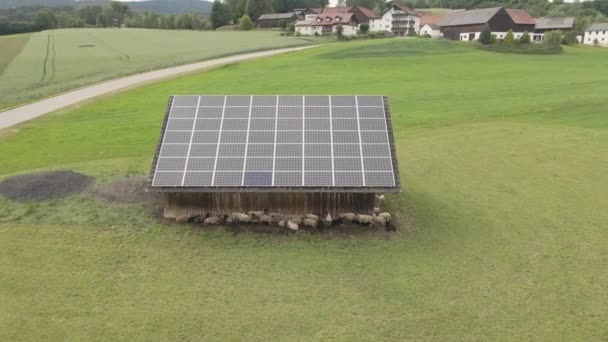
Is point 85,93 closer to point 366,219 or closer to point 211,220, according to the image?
point 211,220

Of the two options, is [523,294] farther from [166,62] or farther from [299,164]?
[166,62]

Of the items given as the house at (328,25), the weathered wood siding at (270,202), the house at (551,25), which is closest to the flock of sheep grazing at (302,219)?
the weathered wood siding at (270,202)

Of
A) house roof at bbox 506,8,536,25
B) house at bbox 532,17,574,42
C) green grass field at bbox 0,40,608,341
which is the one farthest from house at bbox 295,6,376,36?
green grass field at bbox 0,40,608,341

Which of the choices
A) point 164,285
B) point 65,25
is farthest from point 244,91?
point 65,25

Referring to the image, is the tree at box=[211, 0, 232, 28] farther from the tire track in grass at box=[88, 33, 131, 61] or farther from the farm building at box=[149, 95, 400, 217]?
the farm building at box=[149, 95, 400, 217]

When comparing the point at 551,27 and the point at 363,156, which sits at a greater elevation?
the point at 551,27

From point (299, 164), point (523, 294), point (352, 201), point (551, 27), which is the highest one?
point (551, 27)

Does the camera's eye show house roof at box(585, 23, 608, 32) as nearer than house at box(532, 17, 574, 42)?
No
